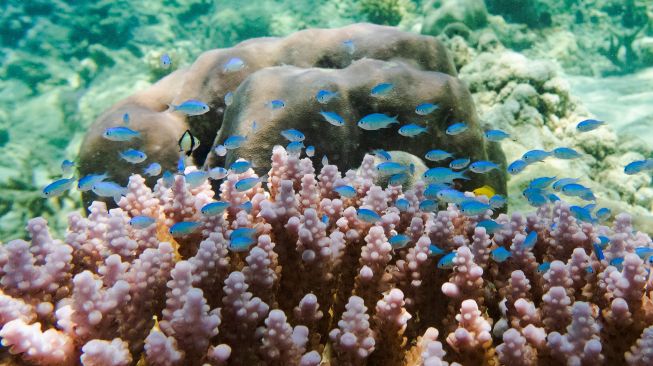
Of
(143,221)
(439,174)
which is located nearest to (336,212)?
(143,221)

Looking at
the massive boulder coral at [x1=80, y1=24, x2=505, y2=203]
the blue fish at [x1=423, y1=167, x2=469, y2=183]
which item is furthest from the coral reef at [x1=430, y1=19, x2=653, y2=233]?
the blue fish at [x1=423, y1=167, x2=469, y2=183]

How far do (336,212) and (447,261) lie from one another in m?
0.92

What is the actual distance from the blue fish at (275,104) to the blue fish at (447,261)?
3.00 m

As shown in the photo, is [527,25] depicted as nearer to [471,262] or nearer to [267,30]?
[267,30]

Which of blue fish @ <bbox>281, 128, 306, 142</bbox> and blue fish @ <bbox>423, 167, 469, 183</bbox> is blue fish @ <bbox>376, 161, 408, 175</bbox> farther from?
blue fish @ <bbox>281, 128, 306, 142</bbox>

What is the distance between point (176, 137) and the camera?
5.80 metres

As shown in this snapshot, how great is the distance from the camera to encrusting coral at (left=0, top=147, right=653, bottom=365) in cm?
190

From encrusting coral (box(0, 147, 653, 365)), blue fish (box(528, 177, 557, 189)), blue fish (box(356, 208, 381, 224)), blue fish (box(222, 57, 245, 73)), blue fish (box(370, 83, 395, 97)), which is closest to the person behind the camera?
encrusting coral (box(0, 147, 653, 365))

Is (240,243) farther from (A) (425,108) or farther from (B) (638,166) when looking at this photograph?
(B) (638,166)

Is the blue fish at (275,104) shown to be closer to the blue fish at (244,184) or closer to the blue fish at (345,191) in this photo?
the blue fish at (244,184)

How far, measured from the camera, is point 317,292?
256cm

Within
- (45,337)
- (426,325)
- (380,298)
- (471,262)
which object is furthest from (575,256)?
(45,337)

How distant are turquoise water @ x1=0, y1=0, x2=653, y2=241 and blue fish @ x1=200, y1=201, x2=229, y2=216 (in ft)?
20.8

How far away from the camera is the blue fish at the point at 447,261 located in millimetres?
2529
